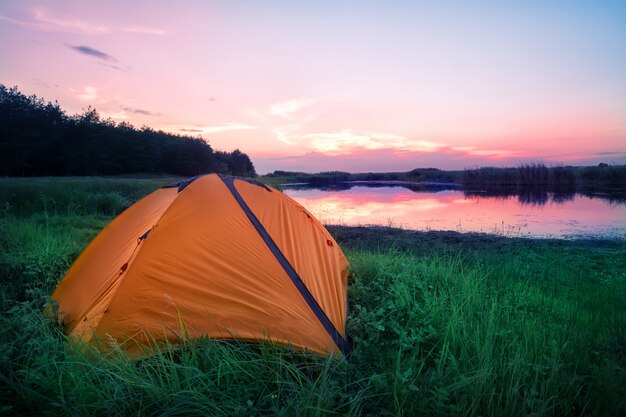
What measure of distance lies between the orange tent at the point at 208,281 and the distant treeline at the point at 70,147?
1429 inches

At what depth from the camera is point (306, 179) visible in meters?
78.4

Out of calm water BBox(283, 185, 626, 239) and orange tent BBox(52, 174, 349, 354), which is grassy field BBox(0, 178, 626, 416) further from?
calm water BBox(283, 185, 626, 239)

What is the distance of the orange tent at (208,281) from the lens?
2.88m

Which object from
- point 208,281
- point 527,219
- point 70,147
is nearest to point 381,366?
point 208,281

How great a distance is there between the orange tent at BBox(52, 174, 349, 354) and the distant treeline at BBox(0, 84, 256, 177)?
36.3 meters

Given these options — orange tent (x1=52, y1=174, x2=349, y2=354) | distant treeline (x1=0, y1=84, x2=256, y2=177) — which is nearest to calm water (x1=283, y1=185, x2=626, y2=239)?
orange tent (x1=52, y1=174, x2=349, y2=354)

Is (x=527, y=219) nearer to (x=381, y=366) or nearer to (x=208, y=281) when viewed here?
(x=381, y=366)

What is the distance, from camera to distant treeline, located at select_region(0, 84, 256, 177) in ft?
104

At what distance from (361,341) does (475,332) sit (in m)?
Result: 1.04

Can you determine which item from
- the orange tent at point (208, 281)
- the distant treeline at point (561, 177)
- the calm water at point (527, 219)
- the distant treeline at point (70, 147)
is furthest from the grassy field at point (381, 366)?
the distant treeline at point (70, 147)

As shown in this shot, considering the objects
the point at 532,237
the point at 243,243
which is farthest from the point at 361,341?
the point at 532,237

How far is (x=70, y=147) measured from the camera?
34969 millimetres

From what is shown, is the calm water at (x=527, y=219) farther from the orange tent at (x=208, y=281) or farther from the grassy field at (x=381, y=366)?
the orange tent at (x=208, y=281)

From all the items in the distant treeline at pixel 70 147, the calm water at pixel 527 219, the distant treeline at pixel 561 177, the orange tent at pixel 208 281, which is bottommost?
the calm water at pixel 527 219
